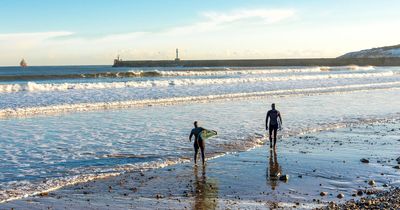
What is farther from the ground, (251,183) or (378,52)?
(378,52)

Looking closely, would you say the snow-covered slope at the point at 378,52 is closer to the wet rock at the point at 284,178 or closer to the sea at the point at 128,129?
the sea at the point at 128,129

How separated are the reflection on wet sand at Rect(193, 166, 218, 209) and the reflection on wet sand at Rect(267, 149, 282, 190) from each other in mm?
1207

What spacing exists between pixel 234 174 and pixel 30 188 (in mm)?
4383

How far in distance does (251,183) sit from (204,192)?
1.23 metres

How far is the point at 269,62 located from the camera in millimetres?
138000

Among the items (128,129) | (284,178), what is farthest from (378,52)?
(284,178)

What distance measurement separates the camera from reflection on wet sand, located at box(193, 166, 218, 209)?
Result: 924 cm

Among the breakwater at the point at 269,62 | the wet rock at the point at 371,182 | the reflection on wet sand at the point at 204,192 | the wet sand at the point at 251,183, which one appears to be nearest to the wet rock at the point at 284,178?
the wet sand at the point at 251,183

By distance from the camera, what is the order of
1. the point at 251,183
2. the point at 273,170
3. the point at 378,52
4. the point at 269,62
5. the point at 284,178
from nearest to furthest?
the point at 251,183, the point at 284,178, the point at 273,170, the point at 269,62, the point at 378,52

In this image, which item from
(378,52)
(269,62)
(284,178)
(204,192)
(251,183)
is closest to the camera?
(204,192)

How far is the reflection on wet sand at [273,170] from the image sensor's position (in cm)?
1097

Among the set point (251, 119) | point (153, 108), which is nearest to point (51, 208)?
point (251, 119)

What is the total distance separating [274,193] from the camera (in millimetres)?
10039

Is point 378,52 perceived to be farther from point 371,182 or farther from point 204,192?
point 204,192
